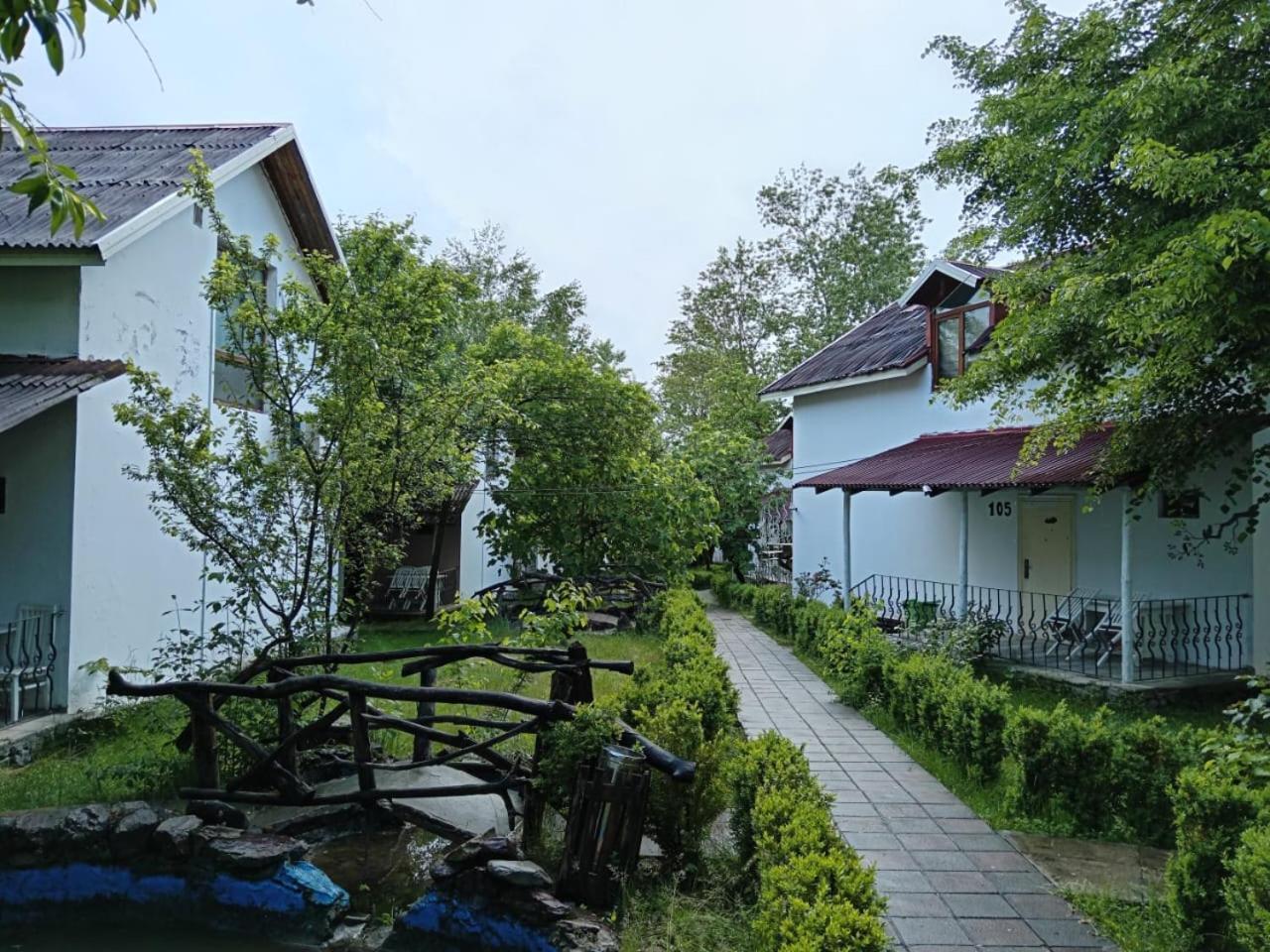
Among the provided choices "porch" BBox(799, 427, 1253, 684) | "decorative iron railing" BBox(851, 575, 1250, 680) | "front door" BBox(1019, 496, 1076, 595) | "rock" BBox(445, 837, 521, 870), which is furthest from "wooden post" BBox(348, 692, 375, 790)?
"front door" BBox(1019, 496, 1076, 595)

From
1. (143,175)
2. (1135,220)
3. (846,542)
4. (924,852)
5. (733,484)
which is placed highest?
(143,175)

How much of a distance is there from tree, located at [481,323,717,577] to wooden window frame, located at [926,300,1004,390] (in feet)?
16.4

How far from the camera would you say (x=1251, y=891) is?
3561mm

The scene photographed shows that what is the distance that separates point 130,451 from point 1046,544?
1281 cm

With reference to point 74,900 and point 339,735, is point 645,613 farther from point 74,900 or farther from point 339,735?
point 74,900

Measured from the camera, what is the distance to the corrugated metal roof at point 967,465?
11.0 m

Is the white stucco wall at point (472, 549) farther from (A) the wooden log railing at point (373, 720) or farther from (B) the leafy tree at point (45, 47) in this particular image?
(B) the leafy tree at point (45, 47)

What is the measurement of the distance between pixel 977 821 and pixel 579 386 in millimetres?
11561

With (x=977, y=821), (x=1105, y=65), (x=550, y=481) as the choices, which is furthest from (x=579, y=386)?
(x=977, y=821)

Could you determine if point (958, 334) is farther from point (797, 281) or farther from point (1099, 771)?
point (797, 281)

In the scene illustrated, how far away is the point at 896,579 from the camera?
16703 mm

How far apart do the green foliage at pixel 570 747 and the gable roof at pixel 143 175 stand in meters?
6.21

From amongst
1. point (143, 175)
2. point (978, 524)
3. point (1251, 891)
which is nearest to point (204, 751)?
point (1251, 891)

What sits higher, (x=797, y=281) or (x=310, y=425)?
(x=797, y=281)
